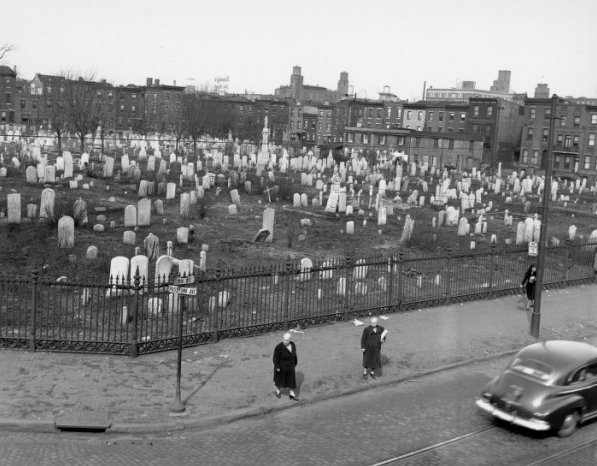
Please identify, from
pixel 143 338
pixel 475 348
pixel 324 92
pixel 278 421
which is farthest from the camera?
pixel 324 92

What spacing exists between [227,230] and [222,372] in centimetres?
1293

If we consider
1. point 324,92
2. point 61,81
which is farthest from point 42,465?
point 324,92

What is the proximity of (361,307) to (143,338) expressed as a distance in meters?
5.74

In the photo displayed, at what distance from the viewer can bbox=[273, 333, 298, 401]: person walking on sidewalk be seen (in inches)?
432

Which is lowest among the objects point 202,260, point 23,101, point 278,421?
point 278,421

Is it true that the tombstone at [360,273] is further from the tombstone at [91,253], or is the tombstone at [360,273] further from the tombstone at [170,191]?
the tombstone at [170,191]

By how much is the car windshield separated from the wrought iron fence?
5288 mm

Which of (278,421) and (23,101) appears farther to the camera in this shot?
(23,101)

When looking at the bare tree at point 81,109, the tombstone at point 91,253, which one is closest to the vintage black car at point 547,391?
the tombstone at point 91,253

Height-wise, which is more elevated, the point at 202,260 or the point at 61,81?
the point at 61,81

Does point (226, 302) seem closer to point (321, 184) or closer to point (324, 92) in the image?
point (321, 184)

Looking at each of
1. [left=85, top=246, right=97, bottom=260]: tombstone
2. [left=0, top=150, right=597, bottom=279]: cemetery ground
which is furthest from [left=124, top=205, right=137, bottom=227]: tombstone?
[left=85, top=246, right=97, bottom=260]: tombstone

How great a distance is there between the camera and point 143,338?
13.2 m

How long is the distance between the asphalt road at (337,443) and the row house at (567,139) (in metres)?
70.9
